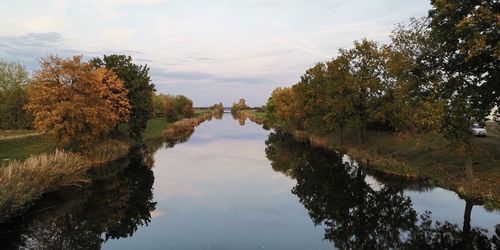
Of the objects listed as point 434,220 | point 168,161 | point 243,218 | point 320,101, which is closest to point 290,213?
point 243,218

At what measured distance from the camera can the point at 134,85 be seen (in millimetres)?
58594

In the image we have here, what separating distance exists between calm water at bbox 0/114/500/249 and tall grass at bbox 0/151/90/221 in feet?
3.31

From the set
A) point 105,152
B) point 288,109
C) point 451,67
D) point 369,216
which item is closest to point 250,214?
point 369,216

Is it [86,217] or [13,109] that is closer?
[86,217]

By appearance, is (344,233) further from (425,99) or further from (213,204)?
(425,99)

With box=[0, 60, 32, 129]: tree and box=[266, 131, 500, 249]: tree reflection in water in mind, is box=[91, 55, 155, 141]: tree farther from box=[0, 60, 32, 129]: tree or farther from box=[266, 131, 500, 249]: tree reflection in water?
box=[266, 131, 500, 249]: tree reflection in water

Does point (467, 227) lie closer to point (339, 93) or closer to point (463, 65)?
point (463, 65)

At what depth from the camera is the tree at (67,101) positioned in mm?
37594

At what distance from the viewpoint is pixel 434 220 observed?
23656mm

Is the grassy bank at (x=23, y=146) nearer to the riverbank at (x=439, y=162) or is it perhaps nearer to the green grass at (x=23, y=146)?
the green grass at (x=23, y=146)

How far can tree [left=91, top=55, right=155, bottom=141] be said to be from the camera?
58656 millimetres

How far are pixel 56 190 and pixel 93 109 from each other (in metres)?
11.1

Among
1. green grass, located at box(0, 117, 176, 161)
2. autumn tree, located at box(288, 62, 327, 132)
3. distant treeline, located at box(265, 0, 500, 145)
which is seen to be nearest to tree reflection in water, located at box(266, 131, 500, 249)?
distant treeline, located at box(265, 0, 500, 145)

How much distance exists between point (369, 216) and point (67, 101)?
30.5 metres
